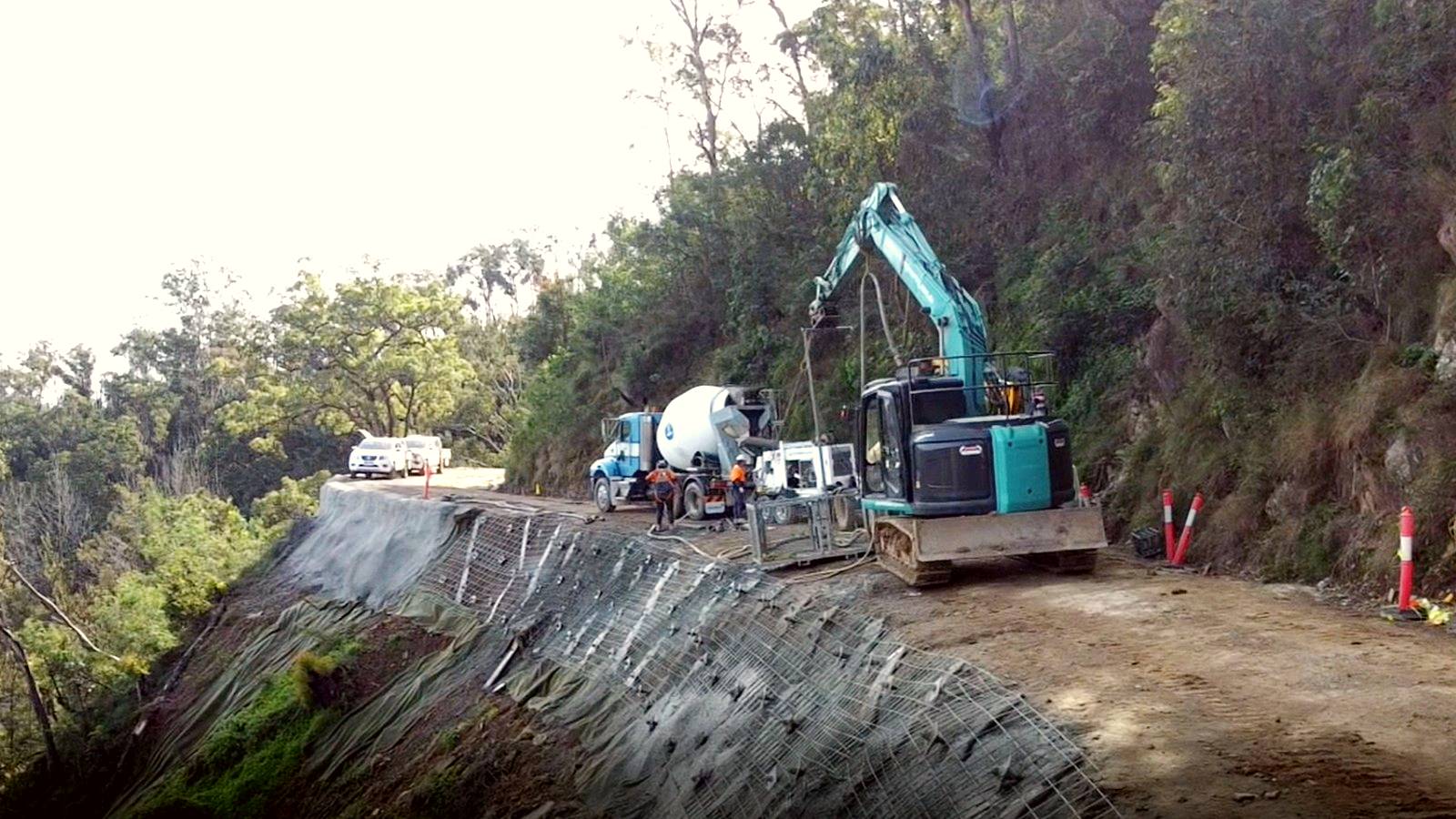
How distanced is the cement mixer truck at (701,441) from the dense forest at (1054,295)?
281 cm

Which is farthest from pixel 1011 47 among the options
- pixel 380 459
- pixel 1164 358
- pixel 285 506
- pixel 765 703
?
pixel 285 506

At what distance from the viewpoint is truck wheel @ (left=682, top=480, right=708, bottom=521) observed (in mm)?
20875

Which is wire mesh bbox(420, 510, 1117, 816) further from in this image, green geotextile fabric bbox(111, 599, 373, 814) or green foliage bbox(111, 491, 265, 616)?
green foliage bbox(111, 491, 265, 616)

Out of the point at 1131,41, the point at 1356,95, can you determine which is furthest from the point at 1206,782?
the point at 1131,41

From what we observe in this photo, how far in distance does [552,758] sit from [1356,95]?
11.6 m

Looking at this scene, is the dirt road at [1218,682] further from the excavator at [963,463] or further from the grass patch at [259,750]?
the grass patch at [259,750]

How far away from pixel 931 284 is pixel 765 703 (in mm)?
5665

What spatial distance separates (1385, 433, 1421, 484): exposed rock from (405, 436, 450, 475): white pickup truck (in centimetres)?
3480

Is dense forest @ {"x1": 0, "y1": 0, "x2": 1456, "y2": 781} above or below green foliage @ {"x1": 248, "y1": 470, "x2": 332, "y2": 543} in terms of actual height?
above

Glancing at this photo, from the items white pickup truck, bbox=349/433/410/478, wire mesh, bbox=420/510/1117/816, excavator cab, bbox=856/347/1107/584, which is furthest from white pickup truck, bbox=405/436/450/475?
excavator cab, bbox=856/347/1107/584

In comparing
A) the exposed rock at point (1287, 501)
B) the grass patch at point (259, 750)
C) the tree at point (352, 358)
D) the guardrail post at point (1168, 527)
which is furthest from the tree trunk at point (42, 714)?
the exposed rock at point (1287, 501)

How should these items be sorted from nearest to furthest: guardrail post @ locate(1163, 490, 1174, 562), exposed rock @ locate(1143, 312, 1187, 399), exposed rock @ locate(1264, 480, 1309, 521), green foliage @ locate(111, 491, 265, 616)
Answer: exposed rock @ locate(1264, 480, 1309, 521), guardrail post @ locate(1163, 490, 1174, 562), exposed rock @ locate(1143, 312, 1187, 399), green foliage @ locate(111, 491, 265, 616)

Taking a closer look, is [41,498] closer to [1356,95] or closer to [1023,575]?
[1023,575]

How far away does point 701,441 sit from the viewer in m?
22.3
